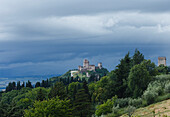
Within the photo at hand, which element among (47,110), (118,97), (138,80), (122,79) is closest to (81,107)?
(118,97)

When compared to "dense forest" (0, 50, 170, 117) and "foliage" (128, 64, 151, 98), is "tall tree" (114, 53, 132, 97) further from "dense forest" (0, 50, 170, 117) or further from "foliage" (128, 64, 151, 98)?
"foliage" (128, 64, 151, 98)

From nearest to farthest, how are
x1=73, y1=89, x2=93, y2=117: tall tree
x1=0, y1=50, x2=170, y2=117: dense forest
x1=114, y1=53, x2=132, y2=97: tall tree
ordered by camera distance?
x1=0, y1=50, x2=170, y2=117: dense forest < x1=73, y1=89, x2=93, y2=117: tall tree < x1=114, y1=53, x2=132, y2=97: tall tree

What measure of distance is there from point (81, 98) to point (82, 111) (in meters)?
2.72

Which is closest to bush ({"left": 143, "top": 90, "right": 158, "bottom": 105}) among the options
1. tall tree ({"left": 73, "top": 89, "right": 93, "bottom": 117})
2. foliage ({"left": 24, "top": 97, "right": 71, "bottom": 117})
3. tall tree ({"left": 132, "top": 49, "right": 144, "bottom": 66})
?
foliage ({"left": 24, "top": 97, "right": 71, "bottom": 117})

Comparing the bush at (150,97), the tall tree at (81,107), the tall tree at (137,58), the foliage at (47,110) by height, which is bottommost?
the tall tree at (81,107)

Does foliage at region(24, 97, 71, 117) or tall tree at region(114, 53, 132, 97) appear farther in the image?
tall tree at region(114, 53, 132, 97)

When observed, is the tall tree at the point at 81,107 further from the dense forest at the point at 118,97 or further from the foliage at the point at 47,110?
the foliage at the point at 47,110

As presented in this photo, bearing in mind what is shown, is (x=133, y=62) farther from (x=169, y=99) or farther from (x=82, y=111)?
(x=169, y=99)

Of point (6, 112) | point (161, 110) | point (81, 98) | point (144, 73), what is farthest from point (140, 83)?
point (6, 112)

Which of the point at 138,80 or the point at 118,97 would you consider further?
the point at 118,97

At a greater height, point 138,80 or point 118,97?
point 138,80

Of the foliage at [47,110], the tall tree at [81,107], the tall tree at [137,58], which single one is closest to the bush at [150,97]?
the foliage at [47,110]

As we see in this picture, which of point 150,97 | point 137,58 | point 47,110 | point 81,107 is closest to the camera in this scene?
point 150,97

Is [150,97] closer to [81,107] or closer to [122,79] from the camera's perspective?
[81,107]
